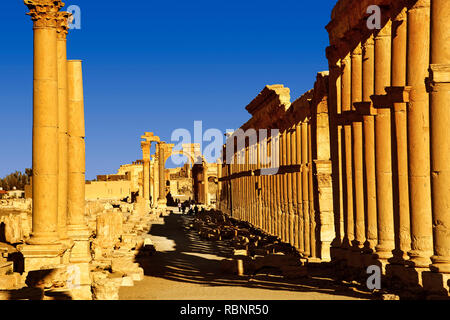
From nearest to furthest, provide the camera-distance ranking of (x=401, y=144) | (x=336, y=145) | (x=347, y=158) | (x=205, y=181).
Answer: (x=401, y=144)
(x=347, y=158)
(x=336, y=145)
(x=205, y=181)

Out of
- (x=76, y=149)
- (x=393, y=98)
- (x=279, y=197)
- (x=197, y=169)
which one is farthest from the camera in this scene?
(x=197, y=169)

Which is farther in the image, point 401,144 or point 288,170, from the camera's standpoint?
point 288,170

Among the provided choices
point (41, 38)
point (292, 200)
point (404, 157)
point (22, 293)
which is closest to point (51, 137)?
point (41, 38)

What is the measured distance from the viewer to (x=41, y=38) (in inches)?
532

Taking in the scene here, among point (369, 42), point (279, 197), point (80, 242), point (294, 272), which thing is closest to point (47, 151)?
point (80, 242)

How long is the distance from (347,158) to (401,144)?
157 inches

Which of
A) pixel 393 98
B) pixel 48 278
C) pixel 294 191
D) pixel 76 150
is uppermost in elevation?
pixel 393 98

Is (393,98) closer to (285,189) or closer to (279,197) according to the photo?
(285,189)

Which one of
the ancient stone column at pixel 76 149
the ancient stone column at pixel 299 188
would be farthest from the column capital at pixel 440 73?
the ancient stone column at pixel 299 188

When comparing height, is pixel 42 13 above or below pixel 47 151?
above

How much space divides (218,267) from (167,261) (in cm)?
231

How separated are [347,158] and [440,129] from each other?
21.8 feet

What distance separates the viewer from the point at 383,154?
14.5 m
